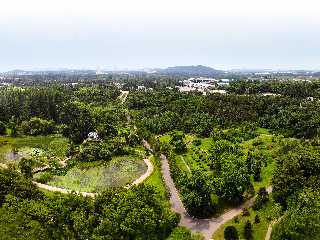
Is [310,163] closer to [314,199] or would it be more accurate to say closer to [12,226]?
[314,199]

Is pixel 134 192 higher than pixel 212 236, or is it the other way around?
pixel 134 192

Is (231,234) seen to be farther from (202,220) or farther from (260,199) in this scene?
(260,199)

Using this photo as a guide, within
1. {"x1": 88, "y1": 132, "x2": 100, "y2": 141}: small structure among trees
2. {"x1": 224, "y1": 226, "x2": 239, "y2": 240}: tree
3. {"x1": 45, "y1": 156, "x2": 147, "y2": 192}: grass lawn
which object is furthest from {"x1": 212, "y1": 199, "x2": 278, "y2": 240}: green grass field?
{"x1": 88, "y1": 132, "x2": 100, "y2": 141}: small structure among trees

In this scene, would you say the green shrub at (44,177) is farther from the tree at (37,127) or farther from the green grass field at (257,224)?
the tree at (37,127)

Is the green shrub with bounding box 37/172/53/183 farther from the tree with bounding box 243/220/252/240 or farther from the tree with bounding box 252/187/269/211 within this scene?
the tree with bounding box 243/220/252/240

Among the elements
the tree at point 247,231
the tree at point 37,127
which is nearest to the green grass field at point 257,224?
the tree at point 247,231

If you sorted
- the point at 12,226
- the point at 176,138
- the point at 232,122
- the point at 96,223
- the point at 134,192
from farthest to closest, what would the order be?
the point at 232,122 < the point at 176,138 < the point at 134,192 < the point at 96,223 < the point at 12,226

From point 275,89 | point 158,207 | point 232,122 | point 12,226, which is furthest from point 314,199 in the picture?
point 275,89
